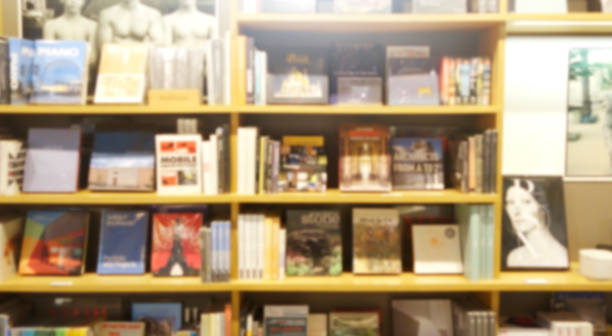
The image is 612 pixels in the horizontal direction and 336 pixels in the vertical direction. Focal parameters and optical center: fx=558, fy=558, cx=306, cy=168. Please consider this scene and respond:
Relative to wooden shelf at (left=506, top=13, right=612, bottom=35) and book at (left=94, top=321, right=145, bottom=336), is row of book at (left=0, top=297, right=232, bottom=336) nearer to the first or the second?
book at (left=94, top=321, right=145, bottom=336)

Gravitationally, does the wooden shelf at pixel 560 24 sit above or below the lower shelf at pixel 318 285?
above

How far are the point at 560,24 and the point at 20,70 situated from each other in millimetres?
2343

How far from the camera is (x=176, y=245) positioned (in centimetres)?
254

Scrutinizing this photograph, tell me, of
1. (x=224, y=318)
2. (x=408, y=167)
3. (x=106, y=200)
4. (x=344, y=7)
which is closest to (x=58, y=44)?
(x=106, y=200)

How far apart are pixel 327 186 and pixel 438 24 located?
889 millimetres

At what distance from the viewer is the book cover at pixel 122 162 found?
2492 mm

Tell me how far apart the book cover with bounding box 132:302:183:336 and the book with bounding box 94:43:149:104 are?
0.99 metres

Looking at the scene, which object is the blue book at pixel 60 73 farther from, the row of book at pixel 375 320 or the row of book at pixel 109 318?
the row of book at pixel 375 320

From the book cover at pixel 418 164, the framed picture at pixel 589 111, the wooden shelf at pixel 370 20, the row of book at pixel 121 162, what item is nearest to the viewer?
the wooden shelf at pixel 370 20

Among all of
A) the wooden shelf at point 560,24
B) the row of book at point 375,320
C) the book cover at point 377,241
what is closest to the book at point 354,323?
the row of book at point 375,320

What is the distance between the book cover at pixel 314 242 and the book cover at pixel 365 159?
0.65 ft

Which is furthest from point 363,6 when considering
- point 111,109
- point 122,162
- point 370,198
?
point 122,162

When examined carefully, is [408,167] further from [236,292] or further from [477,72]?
[236,292]

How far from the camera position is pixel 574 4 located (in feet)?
8.62
